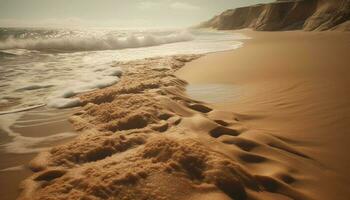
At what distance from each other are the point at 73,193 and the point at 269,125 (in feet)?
7.70

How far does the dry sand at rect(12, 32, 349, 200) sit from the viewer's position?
72.4 inches

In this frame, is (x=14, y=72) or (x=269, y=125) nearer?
(x=269, y=125)

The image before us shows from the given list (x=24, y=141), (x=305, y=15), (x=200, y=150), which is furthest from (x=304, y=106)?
(x=305, y=15)

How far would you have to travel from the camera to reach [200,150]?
215 centimetres

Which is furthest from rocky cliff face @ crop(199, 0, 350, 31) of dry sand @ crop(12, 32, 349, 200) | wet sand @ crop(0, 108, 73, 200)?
wet sand @ crop(0, 108, 73, 200)

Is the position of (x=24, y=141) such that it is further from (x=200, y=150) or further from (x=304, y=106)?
(x=304, y=106)

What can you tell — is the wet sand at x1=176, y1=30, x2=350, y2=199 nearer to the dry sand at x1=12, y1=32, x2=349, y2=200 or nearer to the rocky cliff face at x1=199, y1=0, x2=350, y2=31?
the dry sand at x1=12, y1=32, x2=349, y2=200

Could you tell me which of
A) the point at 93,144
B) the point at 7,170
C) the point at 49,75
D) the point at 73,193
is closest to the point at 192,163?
the point at 73,193

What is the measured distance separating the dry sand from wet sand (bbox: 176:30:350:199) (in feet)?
0.04

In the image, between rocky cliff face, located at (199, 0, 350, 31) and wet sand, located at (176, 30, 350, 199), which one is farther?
rocky cliff face, located at (199, 0, 350, 31)

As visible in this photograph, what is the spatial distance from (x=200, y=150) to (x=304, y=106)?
2221 mm

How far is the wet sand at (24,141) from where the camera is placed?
2.18 m

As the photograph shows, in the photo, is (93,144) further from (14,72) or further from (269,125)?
(14,72)

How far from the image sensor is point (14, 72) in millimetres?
7641
